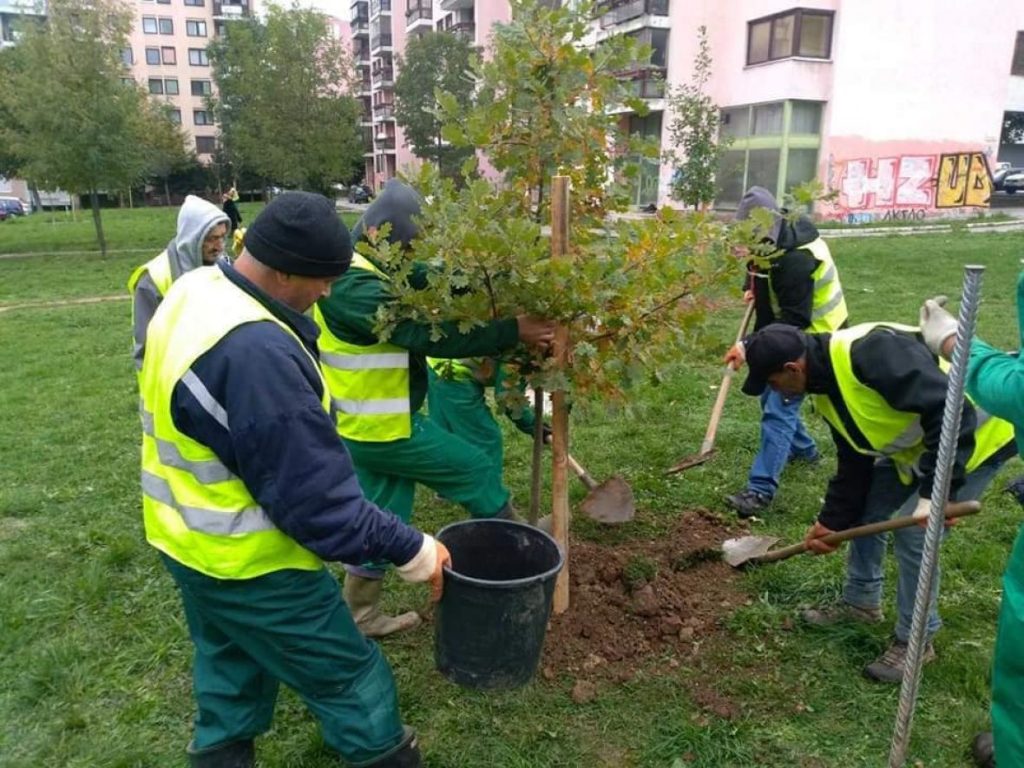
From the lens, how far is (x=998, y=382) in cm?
203

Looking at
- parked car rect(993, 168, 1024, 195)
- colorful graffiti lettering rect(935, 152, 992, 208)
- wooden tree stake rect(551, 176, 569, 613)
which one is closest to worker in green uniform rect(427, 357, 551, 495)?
wooden tree stake rect(551, 176, 569, 613)

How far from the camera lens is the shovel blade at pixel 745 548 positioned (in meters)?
3.94

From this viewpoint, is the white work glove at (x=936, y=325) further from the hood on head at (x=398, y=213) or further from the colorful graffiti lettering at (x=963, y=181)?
the colorful graffiti lettering at (x=963, y=181)

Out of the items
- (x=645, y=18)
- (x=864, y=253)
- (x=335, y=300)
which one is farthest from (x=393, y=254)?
(x=645, y=18)

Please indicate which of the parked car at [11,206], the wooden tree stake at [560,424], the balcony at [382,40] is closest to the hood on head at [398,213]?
the wooden tree stake at [560,424]

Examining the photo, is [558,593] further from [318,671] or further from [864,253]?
[864,253]

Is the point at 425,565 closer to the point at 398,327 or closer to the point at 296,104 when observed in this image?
the point at 398,327

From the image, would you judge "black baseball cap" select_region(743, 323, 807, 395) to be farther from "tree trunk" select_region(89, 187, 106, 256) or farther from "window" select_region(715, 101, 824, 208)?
"window" select_region(715, 101, 824, 208)

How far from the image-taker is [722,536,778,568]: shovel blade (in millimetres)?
3940

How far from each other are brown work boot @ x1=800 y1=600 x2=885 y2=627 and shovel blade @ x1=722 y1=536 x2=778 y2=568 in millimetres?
429

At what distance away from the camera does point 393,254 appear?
2668mm

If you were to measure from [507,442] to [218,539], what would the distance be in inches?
151

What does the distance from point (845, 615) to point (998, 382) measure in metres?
1.79

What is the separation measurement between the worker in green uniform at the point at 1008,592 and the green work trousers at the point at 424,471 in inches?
72.9
